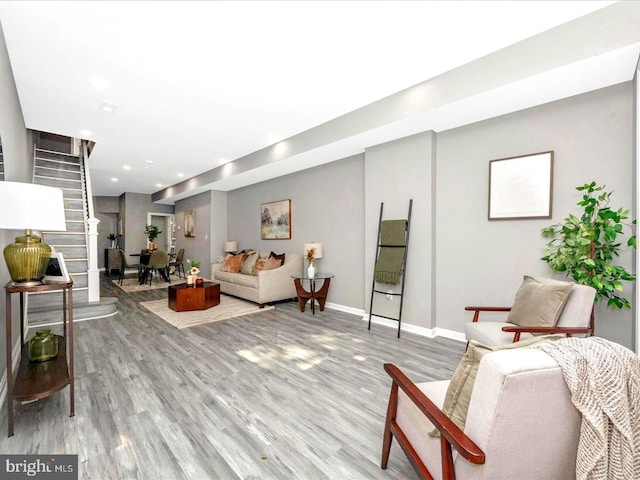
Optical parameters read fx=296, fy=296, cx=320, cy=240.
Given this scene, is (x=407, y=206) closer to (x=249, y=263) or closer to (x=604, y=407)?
(x=604, y=407)

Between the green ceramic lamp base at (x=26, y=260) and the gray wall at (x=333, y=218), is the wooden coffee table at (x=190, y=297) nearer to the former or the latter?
the gray wall at (x=333, y=218)

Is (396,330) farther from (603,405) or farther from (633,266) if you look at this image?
(603,405)

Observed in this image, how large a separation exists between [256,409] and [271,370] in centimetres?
63

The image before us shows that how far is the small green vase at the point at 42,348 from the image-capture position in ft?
7.55

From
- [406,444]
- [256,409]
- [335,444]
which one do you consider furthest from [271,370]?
[406,444]

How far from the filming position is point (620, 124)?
2574 millimetres

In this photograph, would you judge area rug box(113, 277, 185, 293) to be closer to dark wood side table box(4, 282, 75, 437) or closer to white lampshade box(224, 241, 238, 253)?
white lampshade box(224, 241, 238, 253)

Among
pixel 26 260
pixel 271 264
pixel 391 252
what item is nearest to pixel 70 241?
pixel 271 264

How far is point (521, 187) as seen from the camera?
3086 millimetres

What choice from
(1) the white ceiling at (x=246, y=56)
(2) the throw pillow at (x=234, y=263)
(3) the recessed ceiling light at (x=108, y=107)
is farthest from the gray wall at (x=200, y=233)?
(3) the recessed ceiling light at (x=108, y=107)

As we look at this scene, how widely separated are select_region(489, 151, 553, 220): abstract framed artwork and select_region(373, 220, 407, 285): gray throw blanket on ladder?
107 cm

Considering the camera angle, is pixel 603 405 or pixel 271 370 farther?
pixel 271 370

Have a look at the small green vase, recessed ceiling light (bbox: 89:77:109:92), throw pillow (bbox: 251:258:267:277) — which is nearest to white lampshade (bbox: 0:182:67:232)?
the small green vase

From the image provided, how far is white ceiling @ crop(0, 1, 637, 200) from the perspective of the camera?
6.98 ft
